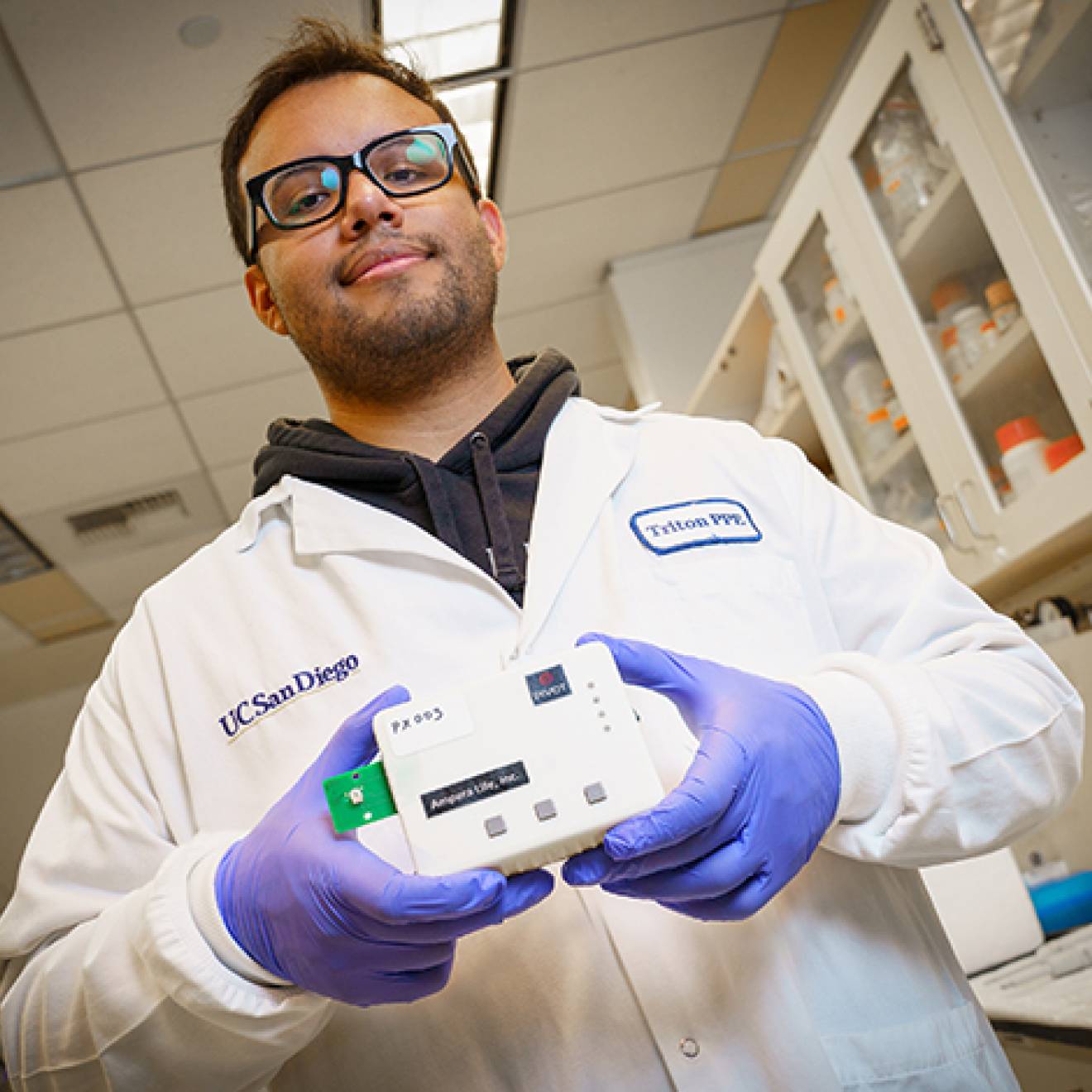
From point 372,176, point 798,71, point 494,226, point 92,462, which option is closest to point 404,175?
point 372,176

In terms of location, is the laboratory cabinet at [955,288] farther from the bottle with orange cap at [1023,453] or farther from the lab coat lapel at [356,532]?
the lab coat lapel at [356,532]

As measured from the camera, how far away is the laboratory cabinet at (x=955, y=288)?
5.35 ft

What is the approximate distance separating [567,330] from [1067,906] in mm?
2613

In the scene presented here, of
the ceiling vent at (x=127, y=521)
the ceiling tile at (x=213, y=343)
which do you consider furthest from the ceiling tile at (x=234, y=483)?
the ceiling tile at (x=213, y=343)

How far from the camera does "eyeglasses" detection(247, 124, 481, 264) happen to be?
124 centimetres

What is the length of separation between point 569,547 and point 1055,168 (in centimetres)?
114

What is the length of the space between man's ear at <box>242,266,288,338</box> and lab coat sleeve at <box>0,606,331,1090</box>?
621 millimetres

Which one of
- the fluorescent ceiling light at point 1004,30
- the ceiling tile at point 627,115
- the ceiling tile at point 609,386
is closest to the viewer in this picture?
the fluorescent ceiling light at point 1004,30

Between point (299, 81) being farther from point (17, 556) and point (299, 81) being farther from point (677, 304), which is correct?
point (17, 556)

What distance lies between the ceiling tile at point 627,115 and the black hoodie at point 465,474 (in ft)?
5.99

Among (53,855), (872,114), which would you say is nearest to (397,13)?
(872,114)

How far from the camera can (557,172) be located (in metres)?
3.08

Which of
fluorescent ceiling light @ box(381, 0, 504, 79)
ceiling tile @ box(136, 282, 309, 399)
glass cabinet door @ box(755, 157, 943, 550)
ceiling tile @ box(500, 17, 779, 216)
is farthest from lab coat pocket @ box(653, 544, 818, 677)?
ceiling tile @ box(136, 282, 309, 399)

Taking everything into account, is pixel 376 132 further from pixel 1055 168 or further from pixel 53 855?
pixel 1055 168
